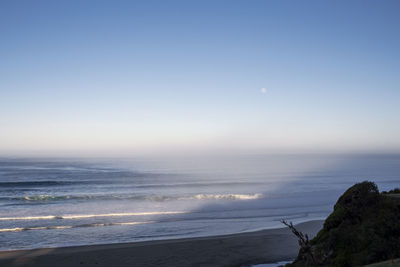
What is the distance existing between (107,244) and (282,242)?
10157mm

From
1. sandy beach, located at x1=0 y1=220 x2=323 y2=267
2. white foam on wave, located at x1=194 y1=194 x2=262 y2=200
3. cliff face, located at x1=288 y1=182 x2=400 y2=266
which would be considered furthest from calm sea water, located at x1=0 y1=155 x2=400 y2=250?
cliff face, located at x1=288 y1=182 x2=400 y2=266

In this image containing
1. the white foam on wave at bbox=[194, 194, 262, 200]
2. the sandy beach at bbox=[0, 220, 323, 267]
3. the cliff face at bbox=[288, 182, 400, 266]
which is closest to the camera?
the cliff face at bbox=[288, 182, 400, 266]

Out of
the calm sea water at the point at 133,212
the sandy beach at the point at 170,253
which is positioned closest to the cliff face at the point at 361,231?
the sandy beach at the point at 170,253

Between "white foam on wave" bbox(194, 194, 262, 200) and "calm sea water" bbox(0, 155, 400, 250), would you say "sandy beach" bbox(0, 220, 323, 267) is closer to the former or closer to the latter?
"calm sea water" bbox(0, 155, 400, 250)

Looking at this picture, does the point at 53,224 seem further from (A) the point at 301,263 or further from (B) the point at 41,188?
(B) the point at 41,188

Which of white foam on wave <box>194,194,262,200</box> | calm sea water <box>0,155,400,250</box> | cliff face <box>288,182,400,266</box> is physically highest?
cliff face <box>288,182,400,266</box>

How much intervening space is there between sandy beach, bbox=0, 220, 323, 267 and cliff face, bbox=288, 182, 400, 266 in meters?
5.95

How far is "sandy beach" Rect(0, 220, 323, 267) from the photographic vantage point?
50.0ft

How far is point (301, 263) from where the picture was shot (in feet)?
33.0

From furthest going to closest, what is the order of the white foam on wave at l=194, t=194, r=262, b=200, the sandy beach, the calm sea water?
the white foam on wave at l=194, t=194, r=262, b=200 < the calm sea water < the sandy beach

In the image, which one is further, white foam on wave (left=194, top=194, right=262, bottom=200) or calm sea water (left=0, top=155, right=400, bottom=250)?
white foam on wave (left=194, top=194, right=262, bottom=200)

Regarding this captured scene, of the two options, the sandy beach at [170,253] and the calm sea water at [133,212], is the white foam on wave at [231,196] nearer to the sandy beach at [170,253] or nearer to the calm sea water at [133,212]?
the calm sea water at [133,212]

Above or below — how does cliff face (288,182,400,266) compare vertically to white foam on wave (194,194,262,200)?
above

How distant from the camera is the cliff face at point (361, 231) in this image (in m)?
9.43
